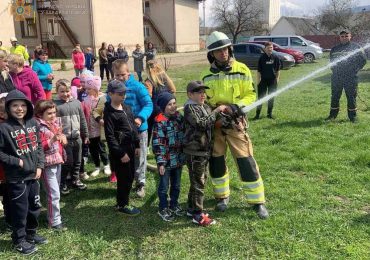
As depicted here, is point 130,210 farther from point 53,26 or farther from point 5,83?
point 53,26

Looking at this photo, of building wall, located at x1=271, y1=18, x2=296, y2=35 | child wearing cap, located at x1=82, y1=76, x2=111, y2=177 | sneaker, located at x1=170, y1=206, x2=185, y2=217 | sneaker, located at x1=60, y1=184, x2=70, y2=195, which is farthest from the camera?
building wall, located at x1=271, y1=18, x2=296, y2=35

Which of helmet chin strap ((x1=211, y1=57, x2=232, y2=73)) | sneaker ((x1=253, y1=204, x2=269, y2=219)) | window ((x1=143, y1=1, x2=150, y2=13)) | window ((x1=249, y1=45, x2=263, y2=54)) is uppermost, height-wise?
window ((x1=143, y1=1, x2=150, y2=13))

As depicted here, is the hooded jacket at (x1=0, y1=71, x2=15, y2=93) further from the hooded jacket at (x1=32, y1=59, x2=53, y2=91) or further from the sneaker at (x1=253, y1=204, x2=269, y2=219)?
the sneaker at (x1=253, y1=204, x2=269, y2=219)

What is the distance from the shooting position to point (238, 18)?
202 ft

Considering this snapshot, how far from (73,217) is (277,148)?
3.92 metres

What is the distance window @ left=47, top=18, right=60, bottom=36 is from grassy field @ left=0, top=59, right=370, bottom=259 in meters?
32.3

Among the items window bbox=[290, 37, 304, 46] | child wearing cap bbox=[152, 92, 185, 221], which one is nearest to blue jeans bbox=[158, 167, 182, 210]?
child wearing cap bbox=[152, 92, 185, 221]

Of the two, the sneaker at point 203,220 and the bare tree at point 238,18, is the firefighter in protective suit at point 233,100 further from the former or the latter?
the bare tree at point 238,18

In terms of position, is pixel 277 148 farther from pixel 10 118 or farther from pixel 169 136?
pixel 10 118

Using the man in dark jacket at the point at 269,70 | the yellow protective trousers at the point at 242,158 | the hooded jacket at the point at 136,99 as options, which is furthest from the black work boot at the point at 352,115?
the hooded jacket at the point at 136,99

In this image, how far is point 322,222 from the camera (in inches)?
164

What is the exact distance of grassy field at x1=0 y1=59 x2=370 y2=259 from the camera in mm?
3732

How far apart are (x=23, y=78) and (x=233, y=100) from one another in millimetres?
3117

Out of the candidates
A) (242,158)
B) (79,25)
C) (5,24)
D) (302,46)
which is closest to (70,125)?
(242,158)
